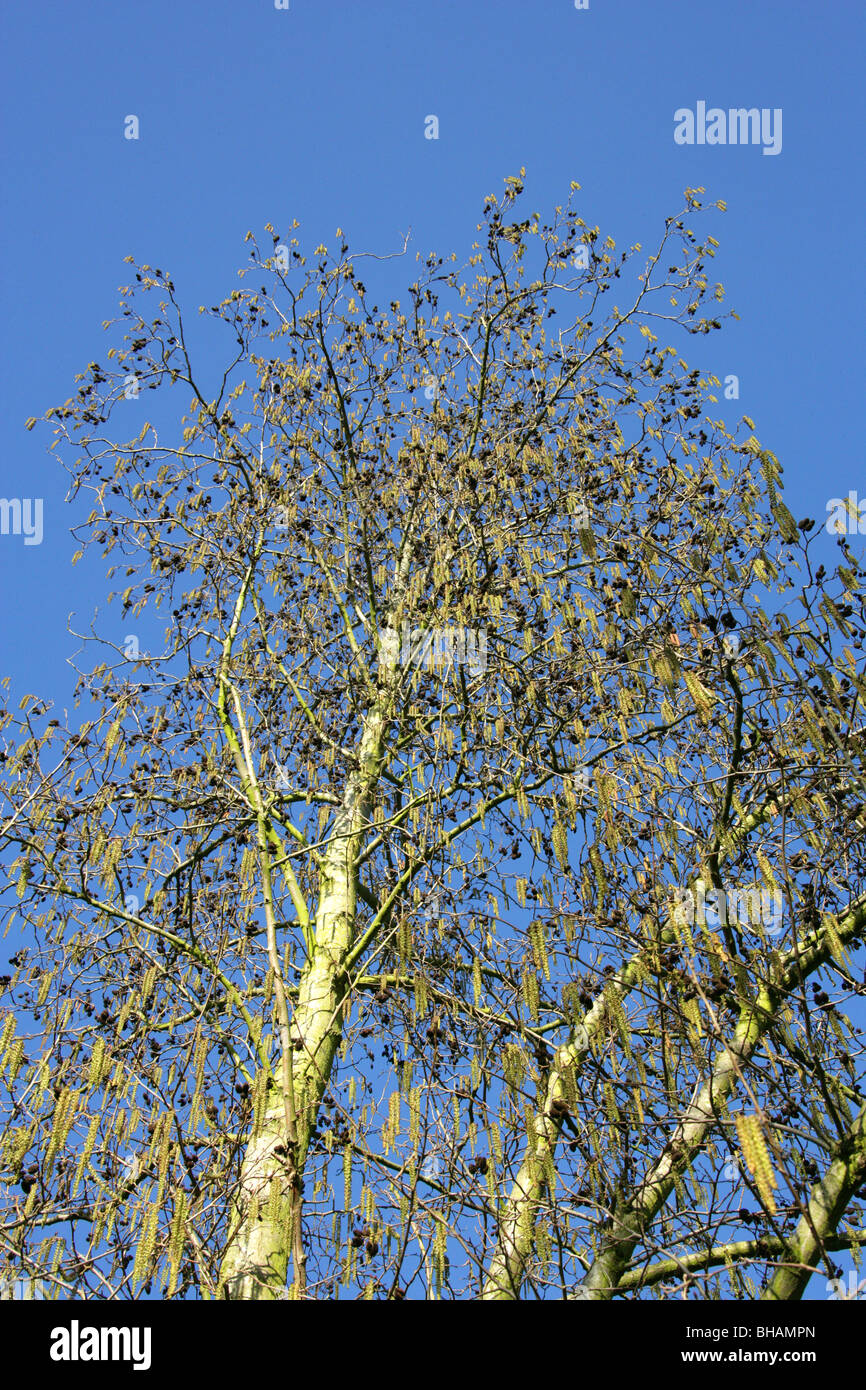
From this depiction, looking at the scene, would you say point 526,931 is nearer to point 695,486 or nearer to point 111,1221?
point 111,1221

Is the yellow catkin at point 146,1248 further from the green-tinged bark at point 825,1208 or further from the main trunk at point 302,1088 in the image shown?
the green-tinged bark at point 825,1208

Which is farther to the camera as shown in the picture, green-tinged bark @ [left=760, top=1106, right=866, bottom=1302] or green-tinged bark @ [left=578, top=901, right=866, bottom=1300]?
green-tinged bark @ [left=578, top=901, right=866, bottom=1300]

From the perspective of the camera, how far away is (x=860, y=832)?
13.8ft

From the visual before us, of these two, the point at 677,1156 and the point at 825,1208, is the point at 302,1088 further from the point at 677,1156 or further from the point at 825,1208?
the point at 825,1208

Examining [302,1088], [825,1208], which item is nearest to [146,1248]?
[302,1088]


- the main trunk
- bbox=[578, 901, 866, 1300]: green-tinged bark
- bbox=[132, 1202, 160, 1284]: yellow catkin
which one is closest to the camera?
bbox=[132, 1202, 160, 1284]: yellow catkin

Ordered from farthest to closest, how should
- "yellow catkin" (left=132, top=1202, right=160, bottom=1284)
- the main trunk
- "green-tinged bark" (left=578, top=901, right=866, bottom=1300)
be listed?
1. the main trunk
2. "green-tinged bark" (left=578, top=901, right=866, bottom=1300)
3. "yellow catkin" (left=132, top=1202, right=160, bottom=1284)

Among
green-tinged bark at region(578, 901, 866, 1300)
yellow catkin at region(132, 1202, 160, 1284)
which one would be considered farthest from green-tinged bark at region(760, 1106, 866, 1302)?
yellow catkin at region(132, 1202, 160, 1284)

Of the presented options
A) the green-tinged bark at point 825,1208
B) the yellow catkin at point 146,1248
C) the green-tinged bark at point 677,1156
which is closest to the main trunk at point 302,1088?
the yellow catkin at point 146,1248

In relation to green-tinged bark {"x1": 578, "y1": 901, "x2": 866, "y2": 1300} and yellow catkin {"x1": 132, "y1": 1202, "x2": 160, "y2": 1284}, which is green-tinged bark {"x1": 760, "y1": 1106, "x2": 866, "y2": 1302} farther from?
yellow catkin {"x1": 132, "y1": 1202, "x2": 160, "y2": 1284}

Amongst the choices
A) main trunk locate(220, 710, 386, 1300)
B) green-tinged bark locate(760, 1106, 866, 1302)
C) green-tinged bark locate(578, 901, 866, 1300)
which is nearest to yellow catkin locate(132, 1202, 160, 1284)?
main trunk locate(220, 710, 386, 1300)

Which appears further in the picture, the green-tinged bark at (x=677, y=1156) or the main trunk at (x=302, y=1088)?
the main trunk at (x=302, y=1088)

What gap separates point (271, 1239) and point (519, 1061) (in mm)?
1329
